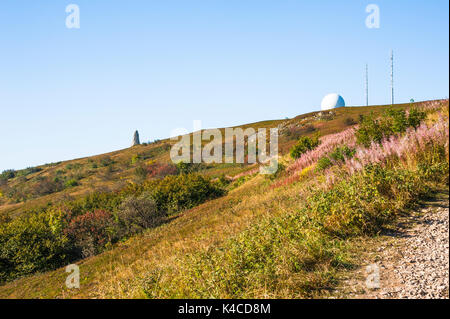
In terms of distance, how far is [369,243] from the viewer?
4.87 m

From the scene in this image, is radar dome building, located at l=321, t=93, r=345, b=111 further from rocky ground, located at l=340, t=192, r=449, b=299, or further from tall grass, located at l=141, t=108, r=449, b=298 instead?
rocky ground, located at l=340, t=192, r=449, b=299

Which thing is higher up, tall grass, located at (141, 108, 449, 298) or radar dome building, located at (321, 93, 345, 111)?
radar dome building, located at (321, 93, 345, 111)

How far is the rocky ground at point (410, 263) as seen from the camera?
347 centimetres

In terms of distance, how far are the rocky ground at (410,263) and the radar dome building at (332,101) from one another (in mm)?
69697

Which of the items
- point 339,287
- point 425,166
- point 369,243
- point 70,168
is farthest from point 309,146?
point 70,168

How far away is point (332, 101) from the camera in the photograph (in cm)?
7112

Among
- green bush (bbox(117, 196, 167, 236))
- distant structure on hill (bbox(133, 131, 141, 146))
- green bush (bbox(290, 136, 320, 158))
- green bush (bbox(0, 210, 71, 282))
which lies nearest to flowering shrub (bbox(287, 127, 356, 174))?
green bush (bbox(290, 136, 320, 158))

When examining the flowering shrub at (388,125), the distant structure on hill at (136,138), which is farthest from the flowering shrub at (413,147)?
the distant structure on hill at (136,138)

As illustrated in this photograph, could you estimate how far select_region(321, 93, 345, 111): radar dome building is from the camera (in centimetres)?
7062

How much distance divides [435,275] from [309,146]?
15286mm

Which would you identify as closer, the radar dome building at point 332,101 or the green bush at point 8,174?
the green bush at point 8,174

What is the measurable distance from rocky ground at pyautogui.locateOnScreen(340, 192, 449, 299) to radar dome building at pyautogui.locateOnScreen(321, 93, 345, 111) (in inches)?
2744

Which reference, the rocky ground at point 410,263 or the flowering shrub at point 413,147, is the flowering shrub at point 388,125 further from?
the rocky ground at point 410,263

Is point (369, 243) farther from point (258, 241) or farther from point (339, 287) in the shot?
point (258, 241)
